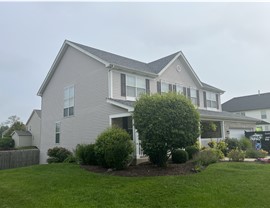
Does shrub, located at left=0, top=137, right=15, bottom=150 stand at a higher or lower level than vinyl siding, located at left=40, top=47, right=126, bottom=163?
lower

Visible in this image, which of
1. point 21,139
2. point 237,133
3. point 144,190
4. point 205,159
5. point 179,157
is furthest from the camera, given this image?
point 21,139

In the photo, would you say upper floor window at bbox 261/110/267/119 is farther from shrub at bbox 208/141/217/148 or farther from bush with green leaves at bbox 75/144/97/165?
bush with green leaves at bbox 75/144/97/165

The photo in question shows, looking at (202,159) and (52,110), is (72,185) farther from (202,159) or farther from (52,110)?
(52,110)

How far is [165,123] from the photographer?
9.52 metres

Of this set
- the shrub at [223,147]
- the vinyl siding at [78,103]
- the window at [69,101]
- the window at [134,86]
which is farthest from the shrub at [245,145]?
the window at [69,101]

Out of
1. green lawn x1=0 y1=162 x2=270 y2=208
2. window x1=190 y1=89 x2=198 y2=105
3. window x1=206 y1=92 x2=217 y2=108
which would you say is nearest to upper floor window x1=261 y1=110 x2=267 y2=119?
window x1=206 y1=92 x2=217 y2=108

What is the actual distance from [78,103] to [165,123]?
9.32 meters

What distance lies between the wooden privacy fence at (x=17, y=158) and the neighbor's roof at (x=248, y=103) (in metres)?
38.5

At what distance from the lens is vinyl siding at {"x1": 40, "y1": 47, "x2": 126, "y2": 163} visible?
14.9m

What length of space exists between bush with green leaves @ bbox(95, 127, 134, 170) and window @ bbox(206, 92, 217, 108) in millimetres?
13248

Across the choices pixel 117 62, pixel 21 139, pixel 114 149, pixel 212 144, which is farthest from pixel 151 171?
pixel 21 139

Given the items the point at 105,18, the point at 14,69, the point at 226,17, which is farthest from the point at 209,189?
the point at 14,69

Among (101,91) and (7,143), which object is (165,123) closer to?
(101,91)

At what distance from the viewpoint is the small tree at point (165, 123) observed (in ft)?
31.3
